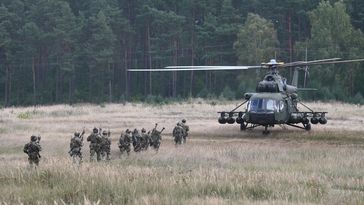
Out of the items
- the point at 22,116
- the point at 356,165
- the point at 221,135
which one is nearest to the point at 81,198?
the point at 356,165

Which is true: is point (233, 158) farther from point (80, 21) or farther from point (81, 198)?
point (80, 21)

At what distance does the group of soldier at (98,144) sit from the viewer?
629 inches

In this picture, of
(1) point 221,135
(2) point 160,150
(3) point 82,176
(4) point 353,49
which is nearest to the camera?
(3) point 82,176

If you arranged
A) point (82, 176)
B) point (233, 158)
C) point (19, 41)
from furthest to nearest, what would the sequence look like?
point (19, 41), point (233, 158), point (82, 176)

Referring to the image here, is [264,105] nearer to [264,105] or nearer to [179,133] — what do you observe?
[264,105]

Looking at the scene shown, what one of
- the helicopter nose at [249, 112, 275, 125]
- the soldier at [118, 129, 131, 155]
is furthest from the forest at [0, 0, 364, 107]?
the soldier at [118, 129, 131, 155]

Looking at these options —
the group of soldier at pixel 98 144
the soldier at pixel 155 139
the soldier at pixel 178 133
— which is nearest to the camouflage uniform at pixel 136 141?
the group of soldier at pixel 98 144

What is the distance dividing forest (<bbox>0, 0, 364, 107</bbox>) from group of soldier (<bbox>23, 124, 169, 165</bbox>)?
48.2 m

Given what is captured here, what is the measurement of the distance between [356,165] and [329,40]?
48627 millimetres

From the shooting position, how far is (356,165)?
51.5 ft

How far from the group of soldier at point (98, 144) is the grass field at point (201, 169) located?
0.40 m

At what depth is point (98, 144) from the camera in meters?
18.0

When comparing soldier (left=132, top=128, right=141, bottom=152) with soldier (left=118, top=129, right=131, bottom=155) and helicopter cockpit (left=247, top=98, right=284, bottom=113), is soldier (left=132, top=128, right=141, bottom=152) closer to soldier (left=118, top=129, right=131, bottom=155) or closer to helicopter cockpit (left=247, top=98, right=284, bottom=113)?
soldier (left=118, top=129, right=131, bottom=155)

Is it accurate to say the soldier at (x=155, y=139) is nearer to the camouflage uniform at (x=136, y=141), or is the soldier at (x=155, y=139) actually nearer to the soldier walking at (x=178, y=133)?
the camouflage uniform at (x=136, y=141)
